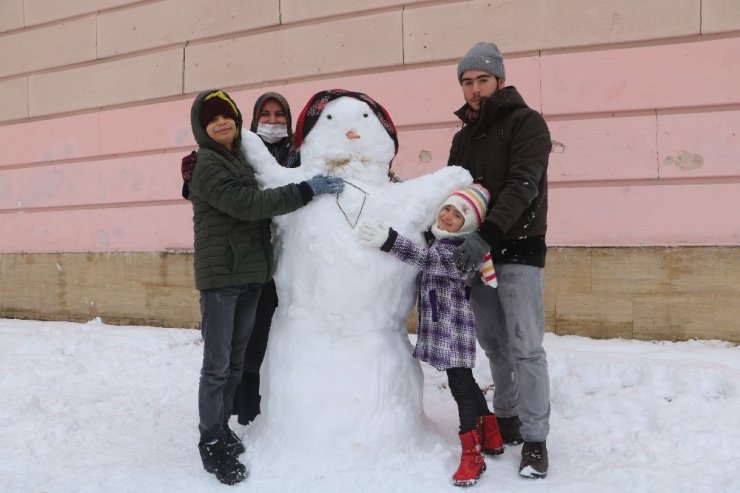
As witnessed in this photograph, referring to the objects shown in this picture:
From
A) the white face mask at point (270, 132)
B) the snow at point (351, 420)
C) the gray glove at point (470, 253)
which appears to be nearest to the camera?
the gray glove at point (470, 253)

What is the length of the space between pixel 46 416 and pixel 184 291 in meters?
1.96

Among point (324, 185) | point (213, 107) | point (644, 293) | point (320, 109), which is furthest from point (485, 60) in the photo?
point (644, 293)

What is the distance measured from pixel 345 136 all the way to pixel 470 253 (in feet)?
2.46

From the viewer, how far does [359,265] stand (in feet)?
8.34

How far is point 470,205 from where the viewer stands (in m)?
2.53

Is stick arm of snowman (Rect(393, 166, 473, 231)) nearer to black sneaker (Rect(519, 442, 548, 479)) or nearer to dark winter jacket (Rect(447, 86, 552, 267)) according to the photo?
dark winter jacket (Rect(447, 86, 552, 267))

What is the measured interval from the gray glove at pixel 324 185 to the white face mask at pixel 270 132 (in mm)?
789

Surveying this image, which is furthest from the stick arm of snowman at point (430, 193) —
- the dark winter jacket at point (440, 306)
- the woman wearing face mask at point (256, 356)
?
the woman wearing face mask at point (256, 356)

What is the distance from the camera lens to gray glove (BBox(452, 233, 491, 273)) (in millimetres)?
2383

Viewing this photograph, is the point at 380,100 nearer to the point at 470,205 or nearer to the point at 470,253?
the point at 470,205

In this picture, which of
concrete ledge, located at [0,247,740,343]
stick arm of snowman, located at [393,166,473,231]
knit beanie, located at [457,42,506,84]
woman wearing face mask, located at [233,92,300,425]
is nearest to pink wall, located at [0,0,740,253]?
concrete ledge, located at [0,247,740,343]

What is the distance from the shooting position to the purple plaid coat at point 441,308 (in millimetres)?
2529

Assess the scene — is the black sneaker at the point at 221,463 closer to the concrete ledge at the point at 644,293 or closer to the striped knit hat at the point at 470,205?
the striped knit hat at the point at 470,205

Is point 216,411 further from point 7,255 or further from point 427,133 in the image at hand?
point 7,255
